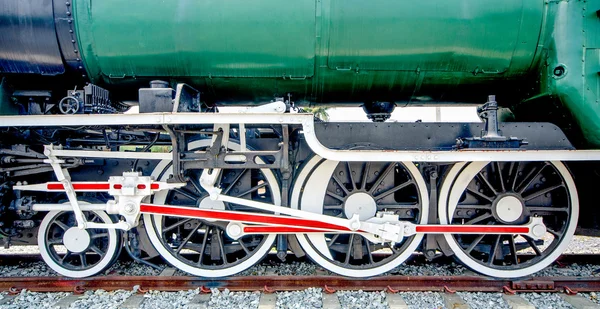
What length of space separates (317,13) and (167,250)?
8.64 ft

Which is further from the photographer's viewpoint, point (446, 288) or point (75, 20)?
point (446, 288)

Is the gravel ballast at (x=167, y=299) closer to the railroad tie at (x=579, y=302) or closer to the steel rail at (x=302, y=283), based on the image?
the steel rail at (x=302, y=283)

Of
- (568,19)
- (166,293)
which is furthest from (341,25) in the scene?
(166,293)

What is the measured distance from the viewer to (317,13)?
2898mm

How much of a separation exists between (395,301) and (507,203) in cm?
143

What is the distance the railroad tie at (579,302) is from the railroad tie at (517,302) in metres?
0.40

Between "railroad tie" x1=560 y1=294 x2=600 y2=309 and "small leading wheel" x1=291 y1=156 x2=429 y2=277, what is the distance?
4.56 ft

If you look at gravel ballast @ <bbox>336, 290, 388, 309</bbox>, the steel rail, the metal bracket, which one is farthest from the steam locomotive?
gravel ballast @ <bbox>336, 290, 388, 309</bbox>

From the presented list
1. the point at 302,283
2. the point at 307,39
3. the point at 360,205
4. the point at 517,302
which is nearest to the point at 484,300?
the point at 517,302

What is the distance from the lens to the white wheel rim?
126 inches

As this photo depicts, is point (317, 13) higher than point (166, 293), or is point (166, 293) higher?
point (317, 13)

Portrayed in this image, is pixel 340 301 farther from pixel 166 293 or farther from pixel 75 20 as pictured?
pixel 75 20

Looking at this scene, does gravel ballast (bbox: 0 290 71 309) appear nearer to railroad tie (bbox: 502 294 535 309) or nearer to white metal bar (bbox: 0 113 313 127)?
white metal bar (bbox: 0 113 313 127)

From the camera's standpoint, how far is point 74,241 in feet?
10.6
